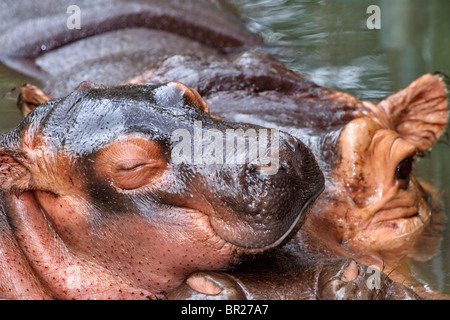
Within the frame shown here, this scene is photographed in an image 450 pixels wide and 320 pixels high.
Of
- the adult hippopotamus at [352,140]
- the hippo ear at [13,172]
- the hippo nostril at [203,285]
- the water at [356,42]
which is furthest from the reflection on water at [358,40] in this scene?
the hippo ear at [13,172]

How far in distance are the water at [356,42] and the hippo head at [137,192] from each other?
2.07 m

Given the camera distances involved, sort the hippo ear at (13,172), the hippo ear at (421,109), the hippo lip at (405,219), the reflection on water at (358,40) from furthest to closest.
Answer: the reflection on water at (358,40) → the hippo ear at (421,109) → the hippo lip at (405,219) → the hippo ear at (13,172)

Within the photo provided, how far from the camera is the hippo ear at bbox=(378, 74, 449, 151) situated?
3729 mm

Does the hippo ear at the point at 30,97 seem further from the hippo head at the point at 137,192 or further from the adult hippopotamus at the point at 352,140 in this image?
the hippo head at the point at 137,192

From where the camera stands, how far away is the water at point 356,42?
5.56 meters

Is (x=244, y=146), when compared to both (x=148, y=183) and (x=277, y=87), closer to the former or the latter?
(x=148, y=183)

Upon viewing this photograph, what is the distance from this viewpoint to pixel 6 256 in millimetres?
2471

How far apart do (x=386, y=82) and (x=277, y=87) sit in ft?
7.45

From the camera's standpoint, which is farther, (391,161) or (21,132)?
(391,161)

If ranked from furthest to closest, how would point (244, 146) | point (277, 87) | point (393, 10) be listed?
point (393, 10)
point (277, 87)
point (244, 146)

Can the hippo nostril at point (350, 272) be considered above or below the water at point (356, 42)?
below

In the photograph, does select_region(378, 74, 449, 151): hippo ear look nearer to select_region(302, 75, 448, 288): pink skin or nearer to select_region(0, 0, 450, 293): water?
select_region(302, 75, 448, 288): pink skin
